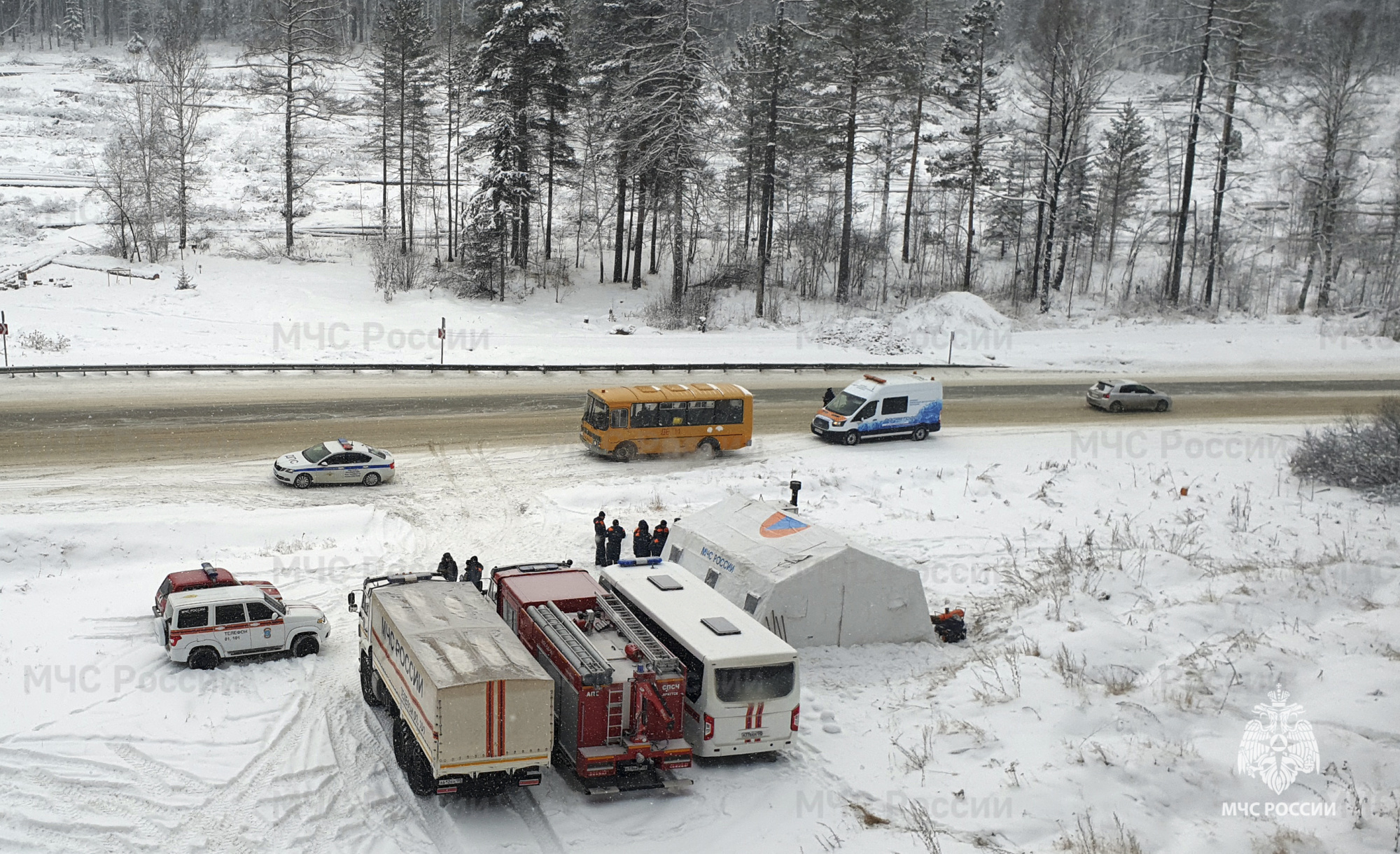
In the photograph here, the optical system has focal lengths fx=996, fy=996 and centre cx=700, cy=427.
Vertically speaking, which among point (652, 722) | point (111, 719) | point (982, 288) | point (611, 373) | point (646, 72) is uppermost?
point (646, 72)

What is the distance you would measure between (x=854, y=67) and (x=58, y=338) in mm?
34495

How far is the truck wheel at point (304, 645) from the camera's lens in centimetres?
1614

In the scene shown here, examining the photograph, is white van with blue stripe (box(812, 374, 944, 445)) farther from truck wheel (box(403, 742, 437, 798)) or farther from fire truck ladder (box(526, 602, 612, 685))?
truck wheel (box(403, 742, 437, 798))

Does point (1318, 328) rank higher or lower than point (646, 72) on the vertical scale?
lower

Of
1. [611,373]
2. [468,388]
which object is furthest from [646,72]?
[468,388]

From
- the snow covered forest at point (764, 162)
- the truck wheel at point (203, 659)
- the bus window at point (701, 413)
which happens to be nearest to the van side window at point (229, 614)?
the truck wheel at point (203, 659)

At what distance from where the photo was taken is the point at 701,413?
2817cm

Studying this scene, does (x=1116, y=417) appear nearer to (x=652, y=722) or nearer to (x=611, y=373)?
(x=611, y=373)

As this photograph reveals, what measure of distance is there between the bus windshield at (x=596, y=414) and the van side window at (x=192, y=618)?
13188mm

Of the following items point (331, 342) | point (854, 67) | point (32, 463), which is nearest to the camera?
point (32, 463)

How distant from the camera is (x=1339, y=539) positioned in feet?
66.9

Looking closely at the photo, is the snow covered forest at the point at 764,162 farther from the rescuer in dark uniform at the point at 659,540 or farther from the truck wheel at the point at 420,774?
the truck wheel at the point at 420,774

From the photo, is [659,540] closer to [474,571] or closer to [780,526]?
[780,526]

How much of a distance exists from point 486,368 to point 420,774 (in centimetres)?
2413
